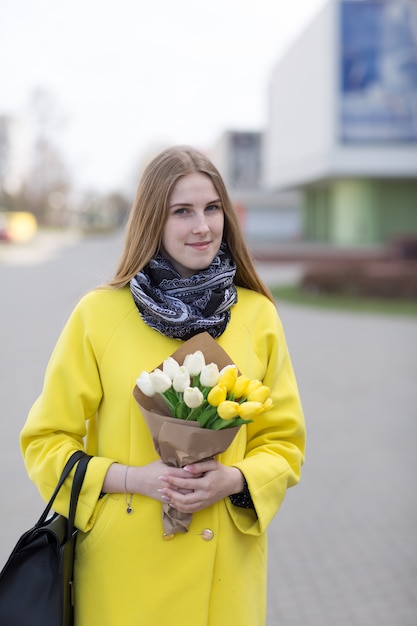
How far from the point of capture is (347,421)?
7.61 meters

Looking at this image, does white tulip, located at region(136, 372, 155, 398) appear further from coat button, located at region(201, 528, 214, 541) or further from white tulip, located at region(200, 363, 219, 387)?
coat button, located at region(201, 528, 214, 541)

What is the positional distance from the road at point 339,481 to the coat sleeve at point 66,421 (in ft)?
1.71

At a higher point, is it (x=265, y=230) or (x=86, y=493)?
(x=86, y=493)

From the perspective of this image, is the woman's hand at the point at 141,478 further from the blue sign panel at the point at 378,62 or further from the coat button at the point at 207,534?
the blue sign panel at the point at 378,62

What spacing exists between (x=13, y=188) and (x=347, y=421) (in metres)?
80.0

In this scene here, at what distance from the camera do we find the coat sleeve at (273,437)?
2.04 meters

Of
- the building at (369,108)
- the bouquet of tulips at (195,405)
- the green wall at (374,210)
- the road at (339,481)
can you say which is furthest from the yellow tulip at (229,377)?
the green wall at (374,210)

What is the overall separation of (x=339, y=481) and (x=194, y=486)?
4172 mm

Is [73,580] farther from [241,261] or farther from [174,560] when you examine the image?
[241,261]

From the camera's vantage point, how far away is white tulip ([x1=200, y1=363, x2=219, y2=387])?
5.82 feet

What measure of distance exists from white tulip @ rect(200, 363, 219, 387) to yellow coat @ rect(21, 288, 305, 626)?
0.29 meters

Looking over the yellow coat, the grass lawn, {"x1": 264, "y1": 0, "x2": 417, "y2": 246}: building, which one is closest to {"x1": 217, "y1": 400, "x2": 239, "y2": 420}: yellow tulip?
the yellow coat

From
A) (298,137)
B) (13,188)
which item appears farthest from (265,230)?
(13,188)

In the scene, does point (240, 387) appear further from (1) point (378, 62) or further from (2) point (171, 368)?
(1) point (378, 62)
